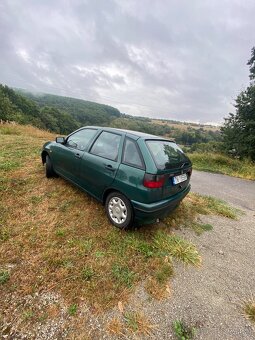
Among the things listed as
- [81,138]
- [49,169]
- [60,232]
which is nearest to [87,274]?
[60,232]

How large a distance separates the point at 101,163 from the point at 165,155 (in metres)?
1.07

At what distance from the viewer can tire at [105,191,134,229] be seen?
2921mm

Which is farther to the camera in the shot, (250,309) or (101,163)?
(101,163)

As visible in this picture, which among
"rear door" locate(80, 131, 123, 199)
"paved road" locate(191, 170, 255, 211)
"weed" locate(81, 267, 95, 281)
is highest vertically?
"rear door" locate(80, 131, 123, 199)

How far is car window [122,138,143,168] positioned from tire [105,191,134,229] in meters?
0.54

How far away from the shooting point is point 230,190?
21.9ft

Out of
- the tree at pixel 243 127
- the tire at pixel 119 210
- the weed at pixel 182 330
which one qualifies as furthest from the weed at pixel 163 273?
the tree at pixel 243 127

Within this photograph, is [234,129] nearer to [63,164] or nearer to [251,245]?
[251,245]

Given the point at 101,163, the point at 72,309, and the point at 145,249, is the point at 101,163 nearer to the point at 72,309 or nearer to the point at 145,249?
the point at 145,249

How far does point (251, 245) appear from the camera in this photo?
3.33 metres

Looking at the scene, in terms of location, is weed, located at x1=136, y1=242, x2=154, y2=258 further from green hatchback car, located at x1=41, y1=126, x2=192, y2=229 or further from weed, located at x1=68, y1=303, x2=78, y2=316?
weed, located at x1=68, y1=303, x2=78, y2=316

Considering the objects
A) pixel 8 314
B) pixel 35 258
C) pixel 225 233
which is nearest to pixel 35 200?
pixel 35 258

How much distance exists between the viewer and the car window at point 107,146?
10.4 ft

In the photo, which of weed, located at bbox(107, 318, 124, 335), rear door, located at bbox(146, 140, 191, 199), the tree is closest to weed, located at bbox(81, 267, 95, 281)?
weed, located at bbox(107, 318, 124, 335)
